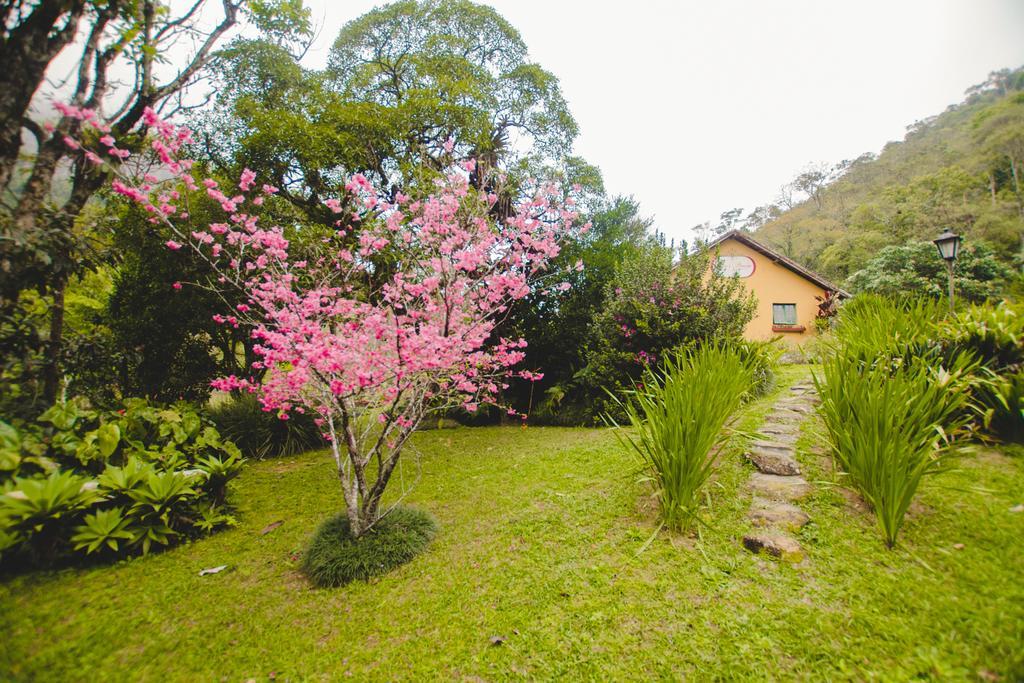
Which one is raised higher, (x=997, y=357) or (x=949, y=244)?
(x=949, y=244)

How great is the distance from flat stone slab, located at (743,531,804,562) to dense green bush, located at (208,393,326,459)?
17.8 ft

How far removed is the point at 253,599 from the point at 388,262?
14.3 ft

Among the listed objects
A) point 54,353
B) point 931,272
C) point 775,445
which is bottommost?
point 775,445

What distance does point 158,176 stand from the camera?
3553 mm

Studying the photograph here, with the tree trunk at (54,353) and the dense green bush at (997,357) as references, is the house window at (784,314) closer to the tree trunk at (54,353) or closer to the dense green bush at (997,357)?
the dense green bush at (997,357)

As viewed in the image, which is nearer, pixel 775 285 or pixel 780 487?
pixel 780 487

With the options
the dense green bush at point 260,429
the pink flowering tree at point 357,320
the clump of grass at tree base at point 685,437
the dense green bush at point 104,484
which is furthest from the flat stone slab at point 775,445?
the dense green bush at point 260,429

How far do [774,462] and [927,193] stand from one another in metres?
27.8

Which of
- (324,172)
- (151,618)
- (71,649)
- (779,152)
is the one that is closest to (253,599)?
(151,618)

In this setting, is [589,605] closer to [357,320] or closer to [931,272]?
[357,320]

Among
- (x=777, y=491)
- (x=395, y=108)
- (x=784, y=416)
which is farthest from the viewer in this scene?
(x=395, y=108)

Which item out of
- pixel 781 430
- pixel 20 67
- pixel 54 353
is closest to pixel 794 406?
pixel 781 430

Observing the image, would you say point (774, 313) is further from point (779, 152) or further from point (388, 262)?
point (779, 152)

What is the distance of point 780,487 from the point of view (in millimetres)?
2846
